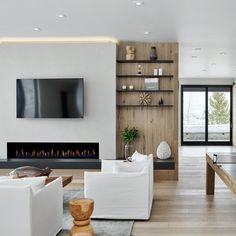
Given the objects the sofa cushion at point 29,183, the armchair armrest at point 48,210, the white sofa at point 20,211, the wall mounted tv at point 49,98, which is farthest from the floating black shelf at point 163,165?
the white sofa at point 20,211

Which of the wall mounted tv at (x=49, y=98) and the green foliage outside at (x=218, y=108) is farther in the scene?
the green foliage outside at (x=218, y=108)

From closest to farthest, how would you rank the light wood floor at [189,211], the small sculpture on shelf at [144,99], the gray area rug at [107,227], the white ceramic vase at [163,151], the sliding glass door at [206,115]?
the gray area rug at [107,227]
the light wood floor at [189,211]
the white ceramic vase at [163,151]
the small sculpture on shelf at [144,99]
the sliding glass door at [206,115]

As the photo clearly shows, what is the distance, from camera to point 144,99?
742 cm

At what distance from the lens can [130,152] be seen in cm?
736

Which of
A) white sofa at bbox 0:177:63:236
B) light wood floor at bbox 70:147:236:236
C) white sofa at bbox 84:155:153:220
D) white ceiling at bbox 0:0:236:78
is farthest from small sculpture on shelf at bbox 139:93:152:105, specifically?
white sofa at bbox 0:177:63:236

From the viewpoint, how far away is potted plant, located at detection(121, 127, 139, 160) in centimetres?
725

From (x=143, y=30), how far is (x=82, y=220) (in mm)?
3868

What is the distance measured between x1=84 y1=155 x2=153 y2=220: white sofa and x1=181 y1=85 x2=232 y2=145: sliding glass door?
35.6ft

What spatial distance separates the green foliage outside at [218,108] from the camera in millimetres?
14938

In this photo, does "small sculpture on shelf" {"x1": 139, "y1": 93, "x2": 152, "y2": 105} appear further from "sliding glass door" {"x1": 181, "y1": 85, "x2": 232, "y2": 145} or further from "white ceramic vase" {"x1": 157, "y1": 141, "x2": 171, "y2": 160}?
"sliding glass door" {"x1": 181, "y1": 85, "x2": 232, "y2": 145}

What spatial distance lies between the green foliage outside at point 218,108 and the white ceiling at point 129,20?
7151mm

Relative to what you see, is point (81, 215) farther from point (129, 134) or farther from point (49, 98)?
point (49, 98)

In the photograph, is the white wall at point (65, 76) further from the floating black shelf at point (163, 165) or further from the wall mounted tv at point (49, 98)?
the floating black shelf at point (163, 165)

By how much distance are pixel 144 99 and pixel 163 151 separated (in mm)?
1127
